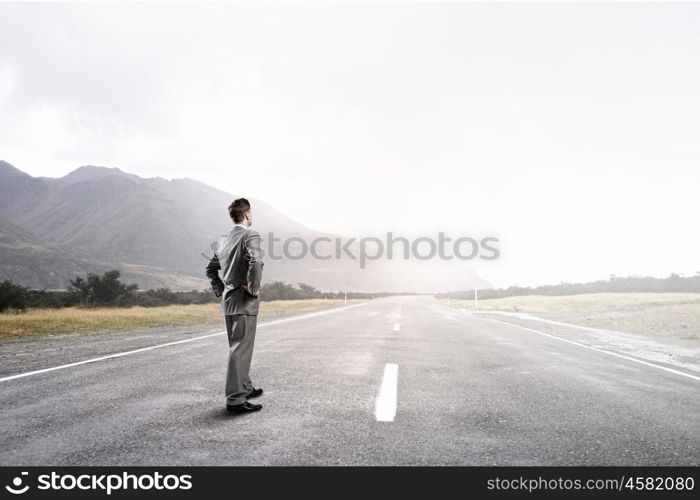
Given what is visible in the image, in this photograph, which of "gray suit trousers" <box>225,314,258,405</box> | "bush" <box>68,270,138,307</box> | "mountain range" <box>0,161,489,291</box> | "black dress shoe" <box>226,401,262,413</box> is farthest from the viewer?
"mountain range" <box>0,161,489,291</box>

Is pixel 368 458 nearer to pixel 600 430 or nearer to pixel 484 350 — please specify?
pixel 600 430

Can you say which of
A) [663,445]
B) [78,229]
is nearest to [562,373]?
[663,445]

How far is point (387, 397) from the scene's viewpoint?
434cm

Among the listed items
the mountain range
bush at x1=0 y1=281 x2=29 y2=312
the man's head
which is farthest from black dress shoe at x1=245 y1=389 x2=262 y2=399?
the mountain range

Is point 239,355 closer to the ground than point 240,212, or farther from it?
closer to the ground

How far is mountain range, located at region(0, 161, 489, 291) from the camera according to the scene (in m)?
81.5

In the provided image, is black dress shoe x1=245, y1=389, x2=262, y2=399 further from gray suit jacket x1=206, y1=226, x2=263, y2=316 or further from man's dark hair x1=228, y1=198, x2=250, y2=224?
man's dark hair x1=228, y1=198, x2=250, y2=224

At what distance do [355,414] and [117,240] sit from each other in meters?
147

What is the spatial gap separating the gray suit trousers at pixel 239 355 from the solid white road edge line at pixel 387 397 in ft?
4.21

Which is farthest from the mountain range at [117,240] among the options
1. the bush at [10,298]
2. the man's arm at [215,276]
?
the man's arm at [215,276]

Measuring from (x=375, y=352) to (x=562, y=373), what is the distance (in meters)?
3.14

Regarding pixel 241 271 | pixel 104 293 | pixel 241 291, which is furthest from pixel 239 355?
pixel 104 293

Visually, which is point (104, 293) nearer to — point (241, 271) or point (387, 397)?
point (241, 271)

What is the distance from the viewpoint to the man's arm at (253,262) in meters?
4.09
